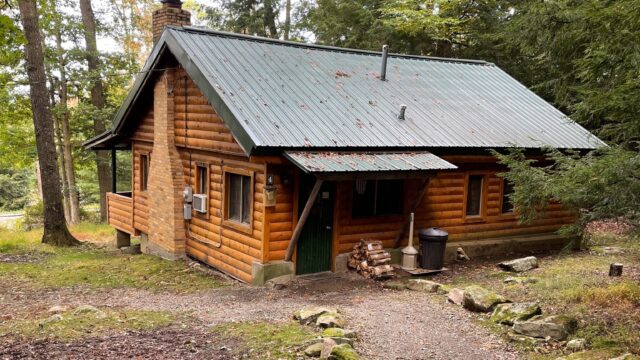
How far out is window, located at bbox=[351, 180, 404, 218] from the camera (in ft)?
38.6

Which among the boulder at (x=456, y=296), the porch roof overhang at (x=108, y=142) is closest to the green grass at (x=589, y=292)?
the boulder at (x=456, y=296)

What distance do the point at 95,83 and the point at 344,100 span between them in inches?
527

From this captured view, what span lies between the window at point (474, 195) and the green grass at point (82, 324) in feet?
28.3

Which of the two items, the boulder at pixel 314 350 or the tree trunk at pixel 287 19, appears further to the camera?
the tree trunk at pixel 287 19

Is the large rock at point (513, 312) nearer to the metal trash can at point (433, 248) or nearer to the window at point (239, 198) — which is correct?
the metal trash can at point (433, 248)

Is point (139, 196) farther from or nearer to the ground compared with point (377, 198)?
nearer to the ground

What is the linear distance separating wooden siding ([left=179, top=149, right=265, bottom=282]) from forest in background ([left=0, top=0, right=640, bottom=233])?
4.67 metres

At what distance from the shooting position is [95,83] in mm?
21484

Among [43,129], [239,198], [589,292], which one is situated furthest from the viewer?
[43,129]

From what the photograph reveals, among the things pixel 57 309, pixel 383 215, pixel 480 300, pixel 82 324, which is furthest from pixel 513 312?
pixel 57 309

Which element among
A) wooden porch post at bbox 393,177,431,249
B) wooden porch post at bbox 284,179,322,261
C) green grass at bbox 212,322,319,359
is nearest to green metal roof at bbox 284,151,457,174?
wooden porch post at bbox 284,179,322,261

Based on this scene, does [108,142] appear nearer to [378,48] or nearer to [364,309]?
[364,309]

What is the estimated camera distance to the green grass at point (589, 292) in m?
6.87

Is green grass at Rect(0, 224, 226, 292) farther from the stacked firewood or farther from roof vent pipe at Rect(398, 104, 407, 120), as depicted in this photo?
roof vent pipe at Rect(398, 104, 407, 120)
